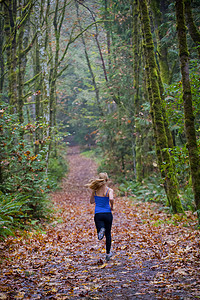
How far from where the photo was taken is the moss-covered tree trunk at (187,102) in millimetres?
6188

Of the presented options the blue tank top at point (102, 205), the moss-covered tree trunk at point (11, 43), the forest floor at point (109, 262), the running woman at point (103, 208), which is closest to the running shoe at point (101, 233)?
the running woman at point (103, 208)

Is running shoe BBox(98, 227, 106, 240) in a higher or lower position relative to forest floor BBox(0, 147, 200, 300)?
higher

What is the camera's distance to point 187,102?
6277mm

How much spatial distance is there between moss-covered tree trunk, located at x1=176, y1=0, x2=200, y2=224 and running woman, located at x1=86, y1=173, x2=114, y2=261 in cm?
237

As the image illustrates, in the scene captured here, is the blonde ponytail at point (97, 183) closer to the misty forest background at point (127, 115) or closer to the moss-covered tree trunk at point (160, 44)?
the misty forest background at point (127, 115)

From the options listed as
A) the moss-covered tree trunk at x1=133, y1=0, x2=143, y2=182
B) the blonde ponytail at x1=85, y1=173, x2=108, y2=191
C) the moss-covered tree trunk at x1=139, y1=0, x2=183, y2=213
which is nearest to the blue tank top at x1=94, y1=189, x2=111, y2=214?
the blonde ponytail at x1=85, y1=173, x2=108, y2=191

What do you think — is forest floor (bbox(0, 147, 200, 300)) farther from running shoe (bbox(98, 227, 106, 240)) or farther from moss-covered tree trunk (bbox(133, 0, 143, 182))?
moss-covered tree trunk (bbox(133, 0, 143, 182))

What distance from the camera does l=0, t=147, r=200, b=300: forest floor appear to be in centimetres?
380

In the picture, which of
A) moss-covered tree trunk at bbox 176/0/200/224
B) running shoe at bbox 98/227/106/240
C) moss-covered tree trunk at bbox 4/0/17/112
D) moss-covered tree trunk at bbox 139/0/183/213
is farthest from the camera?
moss-covered tree trunk at bbox 4/0/17/112

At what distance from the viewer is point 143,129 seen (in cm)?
1683

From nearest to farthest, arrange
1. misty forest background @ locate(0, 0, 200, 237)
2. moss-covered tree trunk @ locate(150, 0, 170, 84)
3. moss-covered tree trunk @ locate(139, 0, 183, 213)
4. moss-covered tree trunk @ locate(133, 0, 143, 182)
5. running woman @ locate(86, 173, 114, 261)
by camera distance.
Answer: running woman @ locate(86, 173, 114, 261), misty forest background @ locate(0, 0, 200, 237), moss-covered tree trunk @ locate(139, 0, 183, 213), moss-covered tree trunk @ locate(150, 0, 170, 84), moss-covered tree trunk @ locate(133, 0, 143, 182)

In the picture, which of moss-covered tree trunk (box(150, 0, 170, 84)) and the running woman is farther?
moss-covered tree trunk (box(150, 0, 170, 84))

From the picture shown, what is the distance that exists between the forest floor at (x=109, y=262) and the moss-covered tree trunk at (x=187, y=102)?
1.60 meters

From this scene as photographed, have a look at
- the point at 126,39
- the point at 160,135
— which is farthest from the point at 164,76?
the point at 126,39
